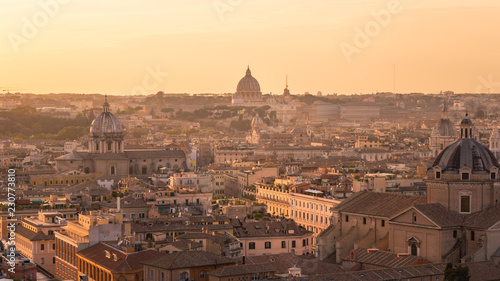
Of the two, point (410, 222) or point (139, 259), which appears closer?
point (139, 259)

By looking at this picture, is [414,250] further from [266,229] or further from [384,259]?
[266,229]

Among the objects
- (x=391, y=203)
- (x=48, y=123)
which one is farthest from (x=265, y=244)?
(x=48, y=123)

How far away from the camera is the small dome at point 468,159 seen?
37.8 metres

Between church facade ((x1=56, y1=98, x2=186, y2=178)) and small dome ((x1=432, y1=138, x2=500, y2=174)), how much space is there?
4412 centimetres

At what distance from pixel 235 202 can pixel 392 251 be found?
17.0 m

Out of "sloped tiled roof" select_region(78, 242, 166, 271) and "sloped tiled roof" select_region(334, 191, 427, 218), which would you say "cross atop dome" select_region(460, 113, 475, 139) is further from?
"sloped tiled roof" select_region(78, 242, 166, 271)

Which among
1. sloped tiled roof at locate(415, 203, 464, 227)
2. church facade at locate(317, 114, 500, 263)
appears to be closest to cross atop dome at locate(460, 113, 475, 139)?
church facade at locate(317, 114, 500, 263)

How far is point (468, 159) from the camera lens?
124 feet

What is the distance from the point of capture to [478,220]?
3669 cm

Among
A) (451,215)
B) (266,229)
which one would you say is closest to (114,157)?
(266,229)

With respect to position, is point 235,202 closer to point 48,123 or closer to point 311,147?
point 311,147

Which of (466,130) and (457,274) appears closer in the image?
(457,274)

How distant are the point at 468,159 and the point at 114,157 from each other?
46.4 meters

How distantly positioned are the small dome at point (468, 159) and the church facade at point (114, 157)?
4412 centimetres
